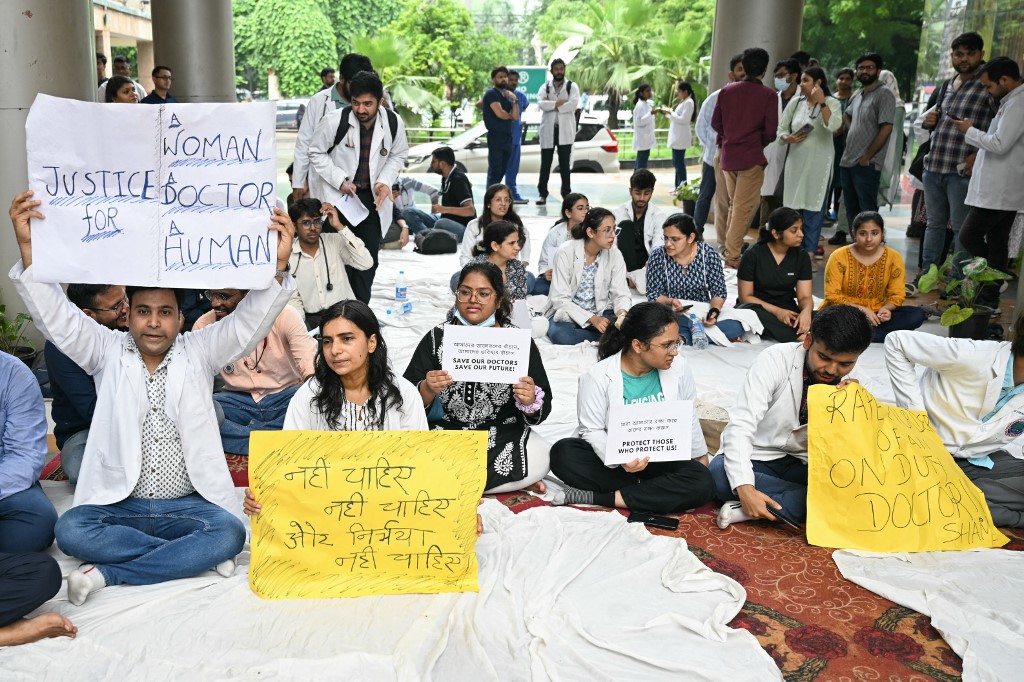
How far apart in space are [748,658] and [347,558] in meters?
1.38

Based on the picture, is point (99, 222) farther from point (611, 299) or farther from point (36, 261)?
point (611, 299)

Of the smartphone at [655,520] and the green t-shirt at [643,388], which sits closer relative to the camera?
the smartphone at [655,520]

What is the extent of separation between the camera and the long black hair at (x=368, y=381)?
3.77 meters

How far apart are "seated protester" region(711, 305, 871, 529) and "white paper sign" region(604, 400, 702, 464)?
0.18 m

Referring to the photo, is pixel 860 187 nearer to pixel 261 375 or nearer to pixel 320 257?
pixel 320 257

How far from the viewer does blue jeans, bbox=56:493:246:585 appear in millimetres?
3570

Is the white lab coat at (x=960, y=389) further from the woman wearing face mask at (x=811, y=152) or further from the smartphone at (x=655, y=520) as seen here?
the woman wearing face mask at (x=811, y=152)

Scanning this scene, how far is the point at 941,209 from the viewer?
868 centimetres

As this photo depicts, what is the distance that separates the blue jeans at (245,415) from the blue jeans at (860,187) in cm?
700

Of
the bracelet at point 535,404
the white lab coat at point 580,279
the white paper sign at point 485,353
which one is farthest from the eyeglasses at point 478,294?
the white lab coat at point 580,279

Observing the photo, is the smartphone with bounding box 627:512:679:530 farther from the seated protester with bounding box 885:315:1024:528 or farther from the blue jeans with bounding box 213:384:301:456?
the blue jeans with bounding box 213:384:301:456

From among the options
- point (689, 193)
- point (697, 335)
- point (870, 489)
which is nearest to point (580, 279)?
point (697, 335)

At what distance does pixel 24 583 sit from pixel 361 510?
1.08 metres

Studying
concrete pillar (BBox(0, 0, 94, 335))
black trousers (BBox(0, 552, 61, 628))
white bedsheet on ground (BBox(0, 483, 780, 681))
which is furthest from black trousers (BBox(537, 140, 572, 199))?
black trousers (BBox(0, 552, 61, 628))
